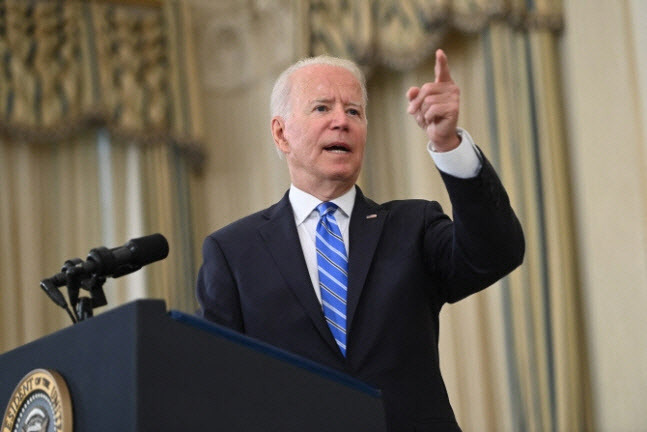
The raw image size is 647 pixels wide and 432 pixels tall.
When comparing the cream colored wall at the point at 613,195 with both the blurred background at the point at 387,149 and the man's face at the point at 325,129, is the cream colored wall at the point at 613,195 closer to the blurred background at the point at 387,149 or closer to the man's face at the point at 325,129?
the blurred background at the point at 387,149

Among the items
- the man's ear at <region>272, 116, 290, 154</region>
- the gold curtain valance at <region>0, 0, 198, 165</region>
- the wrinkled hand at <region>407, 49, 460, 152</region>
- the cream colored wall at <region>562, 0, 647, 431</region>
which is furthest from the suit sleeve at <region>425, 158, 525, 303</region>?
the gold curtain valance at <region>0, 0, 198, 165</region>

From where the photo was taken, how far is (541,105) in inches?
167

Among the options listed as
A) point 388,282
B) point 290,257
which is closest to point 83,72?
point 290,257

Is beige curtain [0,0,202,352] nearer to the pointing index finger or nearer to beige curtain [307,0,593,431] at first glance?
beige curtain [307,0,593,431]

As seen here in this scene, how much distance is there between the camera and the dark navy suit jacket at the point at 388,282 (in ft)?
6.75

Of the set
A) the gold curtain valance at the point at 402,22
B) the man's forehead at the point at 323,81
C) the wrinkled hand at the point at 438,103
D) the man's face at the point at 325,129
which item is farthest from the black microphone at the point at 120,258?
the gold curtain valance at the point at 402,22

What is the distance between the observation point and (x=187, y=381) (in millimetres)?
1438

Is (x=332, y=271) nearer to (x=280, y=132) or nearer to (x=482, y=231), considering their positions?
(x=482, y=231)

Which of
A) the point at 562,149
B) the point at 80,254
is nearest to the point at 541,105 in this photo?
the point at 562,149

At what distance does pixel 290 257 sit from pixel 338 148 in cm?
35

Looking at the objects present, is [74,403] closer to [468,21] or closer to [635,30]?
[635,30]

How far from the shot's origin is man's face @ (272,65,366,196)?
244 centimetres

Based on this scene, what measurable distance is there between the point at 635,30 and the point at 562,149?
2.03 feet

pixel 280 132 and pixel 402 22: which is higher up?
pixel 402 22
